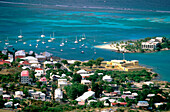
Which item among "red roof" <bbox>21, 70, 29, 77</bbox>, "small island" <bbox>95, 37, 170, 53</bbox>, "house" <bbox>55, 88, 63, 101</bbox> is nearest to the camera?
"house" <bbox>55, 88, 63, 101</bbox>

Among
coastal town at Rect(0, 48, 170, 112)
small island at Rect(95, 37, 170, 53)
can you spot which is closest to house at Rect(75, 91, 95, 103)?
coastal town at Rect(0, 48, 170, 112)

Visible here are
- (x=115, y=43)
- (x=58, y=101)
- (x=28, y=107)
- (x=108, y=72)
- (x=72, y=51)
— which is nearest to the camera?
(x=28, y=107)

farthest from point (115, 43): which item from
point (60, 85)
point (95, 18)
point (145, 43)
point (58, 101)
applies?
point (95, 18)

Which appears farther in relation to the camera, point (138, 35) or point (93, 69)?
point (138, 35)

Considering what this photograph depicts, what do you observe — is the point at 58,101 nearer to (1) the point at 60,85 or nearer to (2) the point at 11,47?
(1) the point at 60,85

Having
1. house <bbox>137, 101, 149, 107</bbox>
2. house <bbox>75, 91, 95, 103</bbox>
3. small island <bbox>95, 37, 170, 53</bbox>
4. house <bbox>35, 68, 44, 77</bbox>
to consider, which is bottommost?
house <bbox>137, 101, 149, 107</bbox>

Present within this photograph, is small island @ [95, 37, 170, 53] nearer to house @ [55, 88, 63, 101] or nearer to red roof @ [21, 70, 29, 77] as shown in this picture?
red roof @ [21, 70, 29, 77]

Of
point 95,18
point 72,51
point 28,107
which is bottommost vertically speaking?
point 28,107
